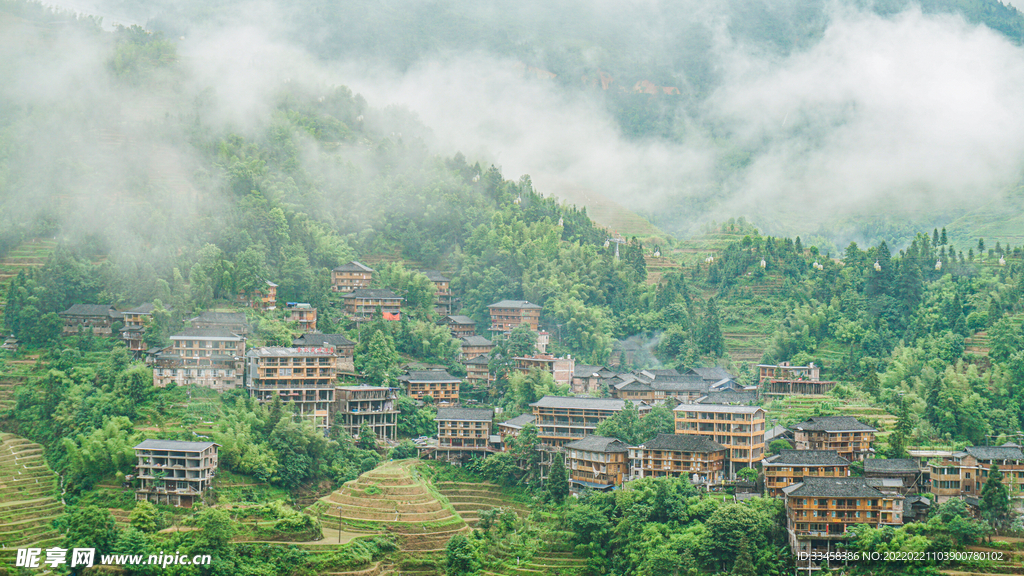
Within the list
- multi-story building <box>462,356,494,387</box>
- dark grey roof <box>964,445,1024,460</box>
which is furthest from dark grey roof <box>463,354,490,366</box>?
dark grey roof <box>964,445,1024,460</box>

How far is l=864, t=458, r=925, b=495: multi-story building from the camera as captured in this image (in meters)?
47.4

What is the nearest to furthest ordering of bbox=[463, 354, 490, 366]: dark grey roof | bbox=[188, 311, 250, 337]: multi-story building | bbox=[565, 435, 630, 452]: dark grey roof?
bbox=[565, 435, 630, 452]: dark grey roof
bbox=[188, 311, 250, 337]: multi-story building
bbox=[463, 354, 490, 366]: dark grey roof

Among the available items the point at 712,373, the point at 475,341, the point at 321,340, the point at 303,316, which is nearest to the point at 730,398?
the point at 712,373

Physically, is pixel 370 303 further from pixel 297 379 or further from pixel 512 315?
pixel 297 379

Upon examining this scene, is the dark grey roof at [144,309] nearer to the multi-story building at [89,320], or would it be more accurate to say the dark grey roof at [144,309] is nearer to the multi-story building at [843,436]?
the multi-story building at [89,320]

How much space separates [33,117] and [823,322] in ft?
178

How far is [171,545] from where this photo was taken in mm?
44281

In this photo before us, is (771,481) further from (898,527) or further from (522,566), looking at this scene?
(522,566)

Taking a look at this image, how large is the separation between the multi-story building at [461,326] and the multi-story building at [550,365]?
301 inches

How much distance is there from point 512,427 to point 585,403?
3757 millimetres

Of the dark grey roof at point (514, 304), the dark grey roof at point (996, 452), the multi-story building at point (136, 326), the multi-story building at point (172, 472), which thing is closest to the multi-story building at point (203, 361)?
the multi-story building at point (136, 326)

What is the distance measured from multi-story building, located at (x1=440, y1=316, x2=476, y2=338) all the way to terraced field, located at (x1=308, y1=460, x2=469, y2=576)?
21.1m

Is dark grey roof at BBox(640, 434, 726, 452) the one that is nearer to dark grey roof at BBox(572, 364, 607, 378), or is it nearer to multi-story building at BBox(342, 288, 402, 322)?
dark grey roof at BBox(572, 364, 607, 378)

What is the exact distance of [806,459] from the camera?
47688 millimetres
